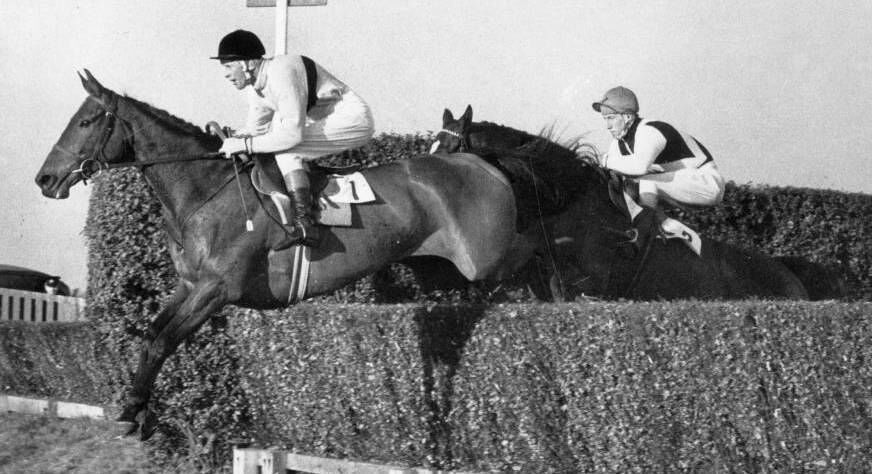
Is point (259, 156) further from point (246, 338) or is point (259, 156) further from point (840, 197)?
point (840, 197)

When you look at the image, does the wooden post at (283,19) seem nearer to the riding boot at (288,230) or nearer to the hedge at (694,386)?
the riding boot at (288,230)

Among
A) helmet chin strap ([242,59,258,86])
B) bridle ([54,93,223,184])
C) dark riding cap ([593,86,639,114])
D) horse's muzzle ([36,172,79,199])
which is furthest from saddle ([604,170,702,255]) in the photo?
horse's muzzle ([36,172,79,199])

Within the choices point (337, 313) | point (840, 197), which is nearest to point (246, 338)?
point (337, 313)

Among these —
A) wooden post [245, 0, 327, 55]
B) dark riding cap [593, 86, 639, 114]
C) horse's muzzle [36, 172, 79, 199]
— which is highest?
wooden post [245, 0, 327, 55]

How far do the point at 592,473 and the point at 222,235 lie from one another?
225 cm

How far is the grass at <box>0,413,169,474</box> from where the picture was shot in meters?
6.72

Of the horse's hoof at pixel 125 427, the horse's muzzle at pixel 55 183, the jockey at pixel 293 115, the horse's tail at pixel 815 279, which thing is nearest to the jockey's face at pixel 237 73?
the jockey at pixel 293 115

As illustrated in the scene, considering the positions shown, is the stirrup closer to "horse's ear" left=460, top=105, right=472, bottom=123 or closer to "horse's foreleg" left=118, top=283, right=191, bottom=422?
"horse's ear" left=460, top=105, right=472, bottom=123

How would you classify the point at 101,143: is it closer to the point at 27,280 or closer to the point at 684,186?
the point at 684,186

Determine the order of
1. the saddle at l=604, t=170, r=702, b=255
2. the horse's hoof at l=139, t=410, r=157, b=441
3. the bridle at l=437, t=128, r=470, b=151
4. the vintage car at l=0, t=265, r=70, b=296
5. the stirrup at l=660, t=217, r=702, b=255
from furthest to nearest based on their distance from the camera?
the vintage car at l=0, t=265, r=70, b=296 → the stirrup at l=660, t=217, r=702, b=255 → the saddle at l=604, t=170, r=702, b=255 → the bridle at l=437, t=128, r=470, b=151 → the horse's hoof at l=139, t=410, r=157, b=441

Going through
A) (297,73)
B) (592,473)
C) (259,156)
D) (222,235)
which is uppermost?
(297,73)

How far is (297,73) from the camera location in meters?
5.91

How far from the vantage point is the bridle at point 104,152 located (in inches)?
230

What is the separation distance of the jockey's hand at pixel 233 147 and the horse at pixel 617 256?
1667 mm
